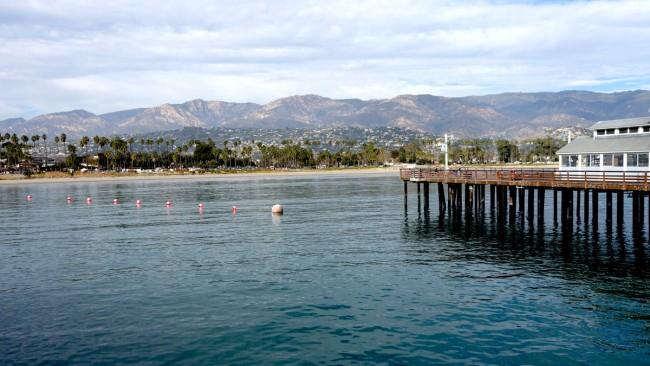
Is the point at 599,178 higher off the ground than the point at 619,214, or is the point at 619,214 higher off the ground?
the point at 599,178

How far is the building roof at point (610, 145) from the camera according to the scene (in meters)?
48.9

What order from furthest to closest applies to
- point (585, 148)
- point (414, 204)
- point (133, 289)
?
point (414, 204), point (585, 148), point (133, 289)

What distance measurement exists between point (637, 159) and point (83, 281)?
4566 centimetres

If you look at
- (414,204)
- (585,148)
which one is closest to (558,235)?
(585,148)

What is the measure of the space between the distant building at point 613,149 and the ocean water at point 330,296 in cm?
606

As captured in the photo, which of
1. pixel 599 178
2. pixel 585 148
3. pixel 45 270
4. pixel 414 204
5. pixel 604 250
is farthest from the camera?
Answer: pixel 414 204

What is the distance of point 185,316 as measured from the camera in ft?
82.7

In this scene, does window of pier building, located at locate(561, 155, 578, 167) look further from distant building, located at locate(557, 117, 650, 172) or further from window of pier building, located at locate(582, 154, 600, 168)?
window of pier building, located at locate(582, 154, 600, 168)

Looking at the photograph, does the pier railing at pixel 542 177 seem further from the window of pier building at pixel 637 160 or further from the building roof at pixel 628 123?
the building roof at pixel 628 123

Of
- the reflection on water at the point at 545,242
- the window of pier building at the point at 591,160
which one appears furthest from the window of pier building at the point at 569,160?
the reflection on water at the point at 545,242

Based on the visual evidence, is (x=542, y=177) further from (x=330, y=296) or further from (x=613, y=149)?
(x=330, y=296)

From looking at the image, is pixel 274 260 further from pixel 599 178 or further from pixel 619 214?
pixel 619 214

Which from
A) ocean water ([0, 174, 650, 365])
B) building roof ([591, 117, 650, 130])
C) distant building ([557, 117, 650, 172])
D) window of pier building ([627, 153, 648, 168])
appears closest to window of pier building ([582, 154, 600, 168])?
distant building ([557, 117, 650, 172])

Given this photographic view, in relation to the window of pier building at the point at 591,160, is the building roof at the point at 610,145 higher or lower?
higher
